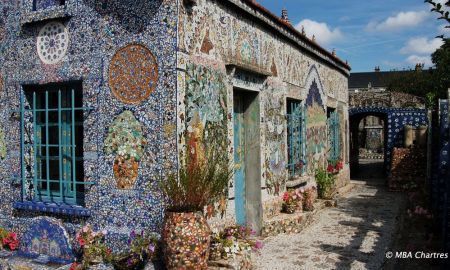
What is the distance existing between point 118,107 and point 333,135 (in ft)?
28.8

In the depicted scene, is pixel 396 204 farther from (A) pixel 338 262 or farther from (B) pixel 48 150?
(B) pixel 48 150

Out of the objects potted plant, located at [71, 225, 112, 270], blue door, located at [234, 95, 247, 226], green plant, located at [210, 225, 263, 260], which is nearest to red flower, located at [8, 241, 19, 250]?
potted plant, located at [71, 225, 112, 270]

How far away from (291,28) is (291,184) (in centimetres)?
299

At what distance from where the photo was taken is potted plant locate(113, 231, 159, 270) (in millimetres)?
4527

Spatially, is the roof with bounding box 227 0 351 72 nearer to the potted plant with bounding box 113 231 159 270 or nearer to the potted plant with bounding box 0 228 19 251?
the potted plant with bounding box 113 231 159 270

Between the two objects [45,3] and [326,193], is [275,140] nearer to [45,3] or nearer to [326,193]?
[326,193]

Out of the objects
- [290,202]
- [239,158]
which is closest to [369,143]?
[290,202]

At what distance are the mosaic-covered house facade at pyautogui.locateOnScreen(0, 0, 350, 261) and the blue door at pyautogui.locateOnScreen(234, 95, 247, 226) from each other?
0.10 feet

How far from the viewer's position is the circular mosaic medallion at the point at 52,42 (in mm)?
5465

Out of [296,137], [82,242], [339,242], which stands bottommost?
[339,242]

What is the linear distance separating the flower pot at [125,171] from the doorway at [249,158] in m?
2.26

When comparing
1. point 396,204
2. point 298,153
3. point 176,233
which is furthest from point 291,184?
point 176,233

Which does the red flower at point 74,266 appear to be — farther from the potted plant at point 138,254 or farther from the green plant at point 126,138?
the green plant at point 126,138

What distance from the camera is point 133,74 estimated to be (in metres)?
4.93
